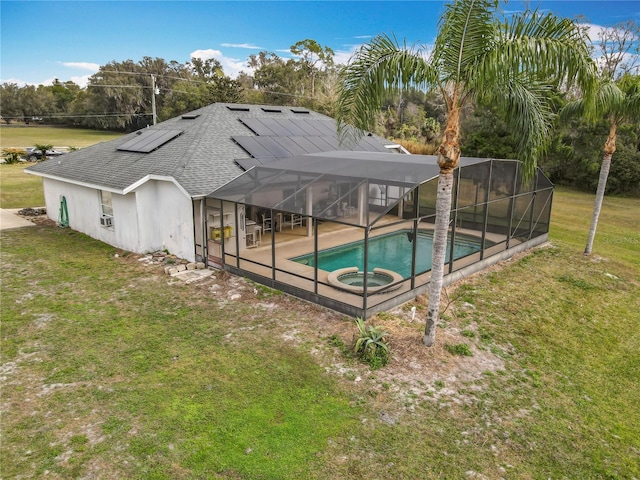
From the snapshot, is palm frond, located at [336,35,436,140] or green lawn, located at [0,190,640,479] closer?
green lawn, located at [0,190,640,479]

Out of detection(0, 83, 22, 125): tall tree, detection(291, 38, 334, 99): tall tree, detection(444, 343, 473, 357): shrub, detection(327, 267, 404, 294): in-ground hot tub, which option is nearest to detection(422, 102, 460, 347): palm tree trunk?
detection(444, 343, 473, 357): shrub

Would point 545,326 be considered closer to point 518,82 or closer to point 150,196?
point 518,82

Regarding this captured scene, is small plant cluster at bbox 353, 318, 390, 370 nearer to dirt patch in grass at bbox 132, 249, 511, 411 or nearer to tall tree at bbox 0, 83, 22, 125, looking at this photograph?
dirt patch in grass at bbox 132, 249, 511, 411

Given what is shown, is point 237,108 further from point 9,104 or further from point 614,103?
point 9,104

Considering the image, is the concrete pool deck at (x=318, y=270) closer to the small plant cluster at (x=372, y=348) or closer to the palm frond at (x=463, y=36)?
the small plant cluster at (x=372, y=348)

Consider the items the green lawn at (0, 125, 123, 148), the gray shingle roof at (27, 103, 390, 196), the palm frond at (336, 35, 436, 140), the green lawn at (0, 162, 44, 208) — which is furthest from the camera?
the green lawn at (0, 125, 123, 148)

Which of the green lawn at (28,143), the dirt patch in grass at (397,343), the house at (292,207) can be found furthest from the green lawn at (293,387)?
the green lawn at (28,143)

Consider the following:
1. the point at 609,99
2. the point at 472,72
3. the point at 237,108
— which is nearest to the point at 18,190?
the point at 237,108
